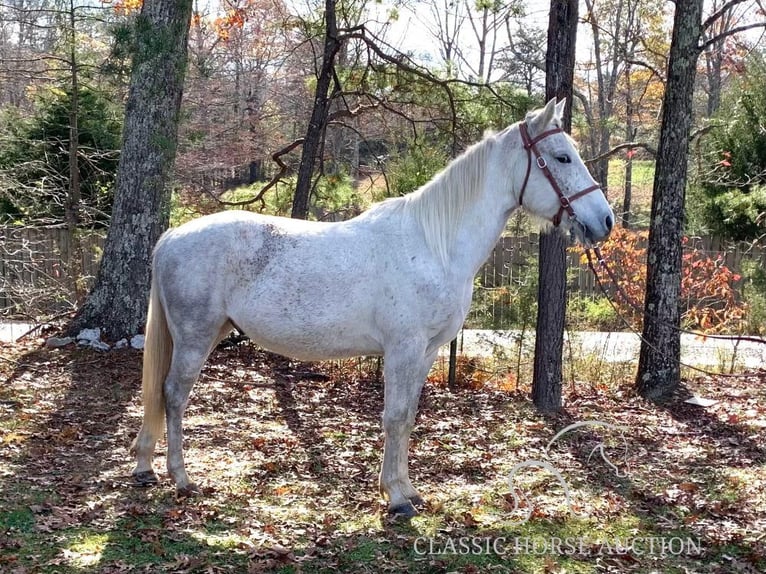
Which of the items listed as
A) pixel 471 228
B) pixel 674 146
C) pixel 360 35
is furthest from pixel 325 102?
pixel 471 228

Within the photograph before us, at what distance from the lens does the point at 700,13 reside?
6828mm

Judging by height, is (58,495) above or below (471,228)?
below

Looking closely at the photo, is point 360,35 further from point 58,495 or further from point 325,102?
point 58,495

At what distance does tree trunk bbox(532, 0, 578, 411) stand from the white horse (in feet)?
6.56

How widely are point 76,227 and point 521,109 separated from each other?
7.09 meters

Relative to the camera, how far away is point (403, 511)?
3979 millimetres

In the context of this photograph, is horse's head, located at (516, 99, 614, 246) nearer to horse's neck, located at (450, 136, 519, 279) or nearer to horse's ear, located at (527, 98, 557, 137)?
horse's ear, located at (527, 98, 557, 137)

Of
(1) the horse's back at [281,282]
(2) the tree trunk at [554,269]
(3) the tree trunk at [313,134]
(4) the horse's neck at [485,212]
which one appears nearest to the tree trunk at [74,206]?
(3) the tree trunk at [313,134]

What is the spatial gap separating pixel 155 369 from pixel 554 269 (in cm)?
375

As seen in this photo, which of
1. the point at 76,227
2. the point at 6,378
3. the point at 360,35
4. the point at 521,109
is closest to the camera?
the point at 6,378

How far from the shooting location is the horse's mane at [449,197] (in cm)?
409

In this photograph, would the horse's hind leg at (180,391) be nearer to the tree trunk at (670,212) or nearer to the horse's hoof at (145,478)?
the horse's hoof at (145,478)

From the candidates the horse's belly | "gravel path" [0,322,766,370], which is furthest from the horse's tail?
"gravel path" [0,322,766,370]

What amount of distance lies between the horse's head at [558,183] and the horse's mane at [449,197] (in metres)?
0.27
